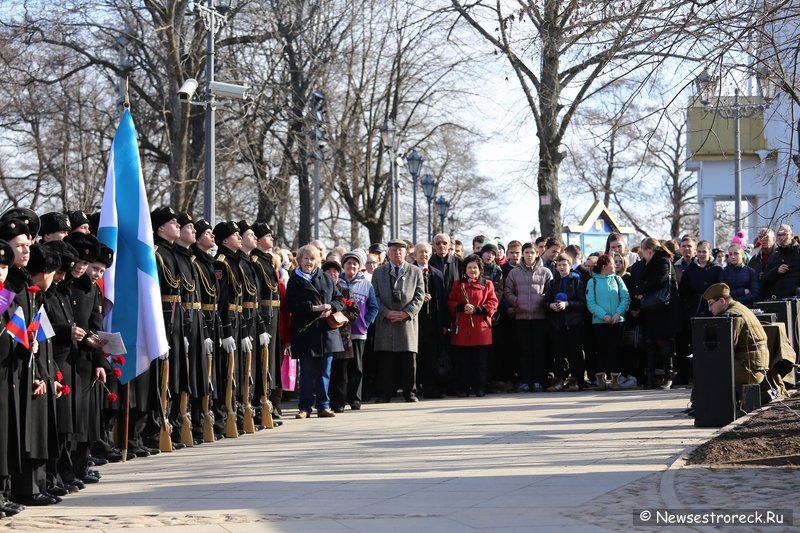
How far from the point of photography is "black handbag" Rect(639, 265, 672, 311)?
16938 mm

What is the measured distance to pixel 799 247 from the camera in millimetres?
17297

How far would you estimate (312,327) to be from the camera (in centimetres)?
1448

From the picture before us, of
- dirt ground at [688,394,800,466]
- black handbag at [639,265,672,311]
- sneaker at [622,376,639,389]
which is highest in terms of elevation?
black handbag at [639,265,672,311]

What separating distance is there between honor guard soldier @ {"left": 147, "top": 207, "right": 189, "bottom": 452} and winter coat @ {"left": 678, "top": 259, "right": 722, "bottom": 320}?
7857mm

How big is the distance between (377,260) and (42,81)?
15387 mm

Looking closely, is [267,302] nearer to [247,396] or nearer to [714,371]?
[247,396]

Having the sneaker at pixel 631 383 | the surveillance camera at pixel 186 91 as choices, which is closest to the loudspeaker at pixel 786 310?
the sneaker at pixel 631 383

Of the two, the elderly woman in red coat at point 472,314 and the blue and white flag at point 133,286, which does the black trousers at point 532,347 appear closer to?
the elderly woman in red coat at point 472,314

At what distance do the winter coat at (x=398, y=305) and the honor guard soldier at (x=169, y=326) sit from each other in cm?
460

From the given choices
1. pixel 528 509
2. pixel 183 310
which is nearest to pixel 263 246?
pixel 183 310

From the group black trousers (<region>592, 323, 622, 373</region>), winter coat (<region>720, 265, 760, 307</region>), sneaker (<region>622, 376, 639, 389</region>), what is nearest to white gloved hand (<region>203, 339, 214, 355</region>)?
black trousers (<region>592, 323, 622, 373</region>)

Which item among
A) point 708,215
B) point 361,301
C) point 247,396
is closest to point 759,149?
point 708,215

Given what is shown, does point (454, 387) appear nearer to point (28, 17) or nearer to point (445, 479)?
point (445, 479)

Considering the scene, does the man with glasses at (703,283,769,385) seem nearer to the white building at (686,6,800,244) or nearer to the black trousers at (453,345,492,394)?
the white building at (686,6,800,244)
